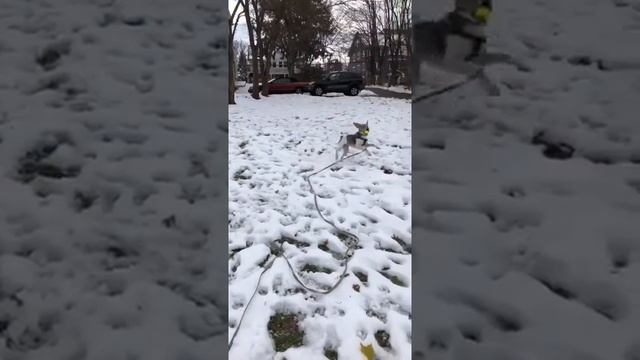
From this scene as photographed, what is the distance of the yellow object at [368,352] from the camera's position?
221cm

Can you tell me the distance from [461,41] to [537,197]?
1.48ft

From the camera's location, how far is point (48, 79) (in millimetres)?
1313

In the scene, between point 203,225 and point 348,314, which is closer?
point 203,225

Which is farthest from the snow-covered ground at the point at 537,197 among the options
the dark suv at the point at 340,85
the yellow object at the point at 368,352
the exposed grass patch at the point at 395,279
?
the dark suv at the point at 340,85

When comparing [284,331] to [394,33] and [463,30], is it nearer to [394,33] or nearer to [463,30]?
[463,30]

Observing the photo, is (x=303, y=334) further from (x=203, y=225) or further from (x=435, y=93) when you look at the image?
(x=435, y=93)

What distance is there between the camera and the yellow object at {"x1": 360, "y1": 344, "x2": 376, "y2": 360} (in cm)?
221

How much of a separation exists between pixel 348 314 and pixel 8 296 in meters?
1.63

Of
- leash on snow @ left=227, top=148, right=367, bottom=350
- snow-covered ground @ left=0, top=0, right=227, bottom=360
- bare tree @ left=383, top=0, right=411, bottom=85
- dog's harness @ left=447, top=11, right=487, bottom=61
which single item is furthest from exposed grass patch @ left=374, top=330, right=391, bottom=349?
bare tree @ left=383, top=0, right=411, bottom=85

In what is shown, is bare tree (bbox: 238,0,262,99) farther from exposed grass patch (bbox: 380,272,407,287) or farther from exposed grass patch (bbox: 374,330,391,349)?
exposed grass patch (bbox: 374,330,391,349)

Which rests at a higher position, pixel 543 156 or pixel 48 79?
pixel 48 79

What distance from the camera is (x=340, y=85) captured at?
22.0 m

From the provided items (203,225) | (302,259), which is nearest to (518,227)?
(203,225)

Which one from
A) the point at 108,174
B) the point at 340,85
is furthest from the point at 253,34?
the point at 108,174
